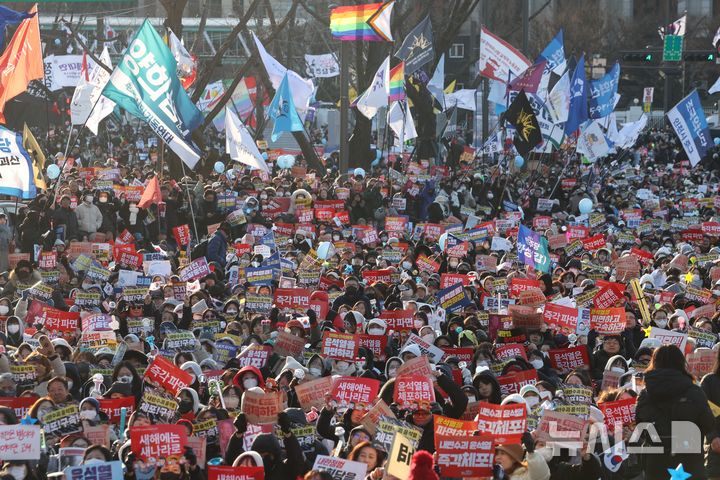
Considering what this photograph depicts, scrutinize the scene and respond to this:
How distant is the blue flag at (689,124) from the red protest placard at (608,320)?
41.8 ft

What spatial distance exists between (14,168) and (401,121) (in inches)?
517

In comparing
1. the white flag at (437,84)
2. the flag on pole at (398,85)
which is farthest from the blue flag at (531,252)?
the white flag at (437,84)

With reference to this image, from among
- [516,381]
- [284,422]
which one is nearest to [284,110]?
[516,381]

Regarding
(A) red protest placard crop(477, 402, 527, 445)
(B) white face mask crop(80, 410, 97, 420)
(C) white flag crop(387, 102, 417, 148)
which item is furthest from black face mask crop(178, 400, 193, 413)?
(C) white flag crop(387, 102, 417, 148)

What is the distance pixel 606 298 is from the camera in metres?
15.8

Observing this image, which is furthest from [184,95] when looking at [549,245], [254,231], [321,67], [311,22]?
[311,22]

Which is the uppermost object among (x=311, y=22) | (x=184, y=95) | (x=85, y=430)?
(x=311, y=22)

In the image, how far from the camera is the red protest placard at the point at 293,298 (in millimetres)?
15531

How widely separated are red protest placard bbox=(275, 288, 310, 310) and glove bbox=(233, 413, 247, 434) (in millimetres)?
5941

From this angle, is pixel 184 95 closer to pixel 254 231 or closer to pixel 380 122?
pixel 254 231

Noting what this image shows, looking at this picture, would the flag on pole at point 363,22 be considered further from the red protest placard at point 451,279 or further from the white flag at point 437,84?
the red protest placard at point 451,279

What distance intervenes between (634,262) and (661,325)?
4.30 metres

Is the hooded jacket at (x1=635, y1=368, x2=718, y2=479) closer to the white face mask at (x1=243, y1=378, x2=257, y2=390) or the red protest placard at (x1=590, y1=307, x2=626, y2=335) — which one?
the white face mask at (x1=243, y1=378, x2=257, y2=390)

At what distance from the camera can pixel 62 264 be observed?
18312 millimetres
